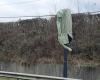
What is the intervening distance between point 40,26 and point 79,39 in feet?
14.2

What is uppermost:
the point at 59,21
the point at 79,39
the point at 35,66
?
the point at 59,21

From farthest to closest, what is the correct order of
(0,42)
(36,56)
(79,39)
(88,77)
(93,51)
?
1. (0,42)
2. (36,56)
3. (79,39)
4. (93,51)
5. (88,77)

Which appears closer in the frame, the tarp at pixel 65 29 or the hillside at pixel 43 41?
the tarp at pixel 65 29

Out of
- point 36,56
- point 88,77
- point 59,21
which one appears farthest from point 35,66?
point 59,21

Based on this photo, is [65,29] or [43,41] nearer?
[65,29]

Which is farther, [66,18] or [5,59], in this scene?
[5,59]

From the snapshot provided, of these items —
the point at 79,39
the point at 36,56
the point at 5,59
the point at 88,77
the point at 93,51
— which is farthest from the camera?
the point at 5,59

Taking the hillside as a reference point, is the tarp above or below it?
above

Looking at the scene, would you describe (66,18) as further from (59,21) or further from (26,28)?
(26,28)

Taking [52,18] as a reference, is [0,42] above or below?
below

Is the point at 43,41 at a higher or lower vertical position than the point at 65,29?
lower

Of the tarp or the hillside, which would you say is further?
the hillside

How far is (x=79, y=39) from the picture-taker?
72.9 ft

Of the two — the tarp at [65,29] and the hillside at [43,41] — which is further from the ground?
the tarp at [65,29]
